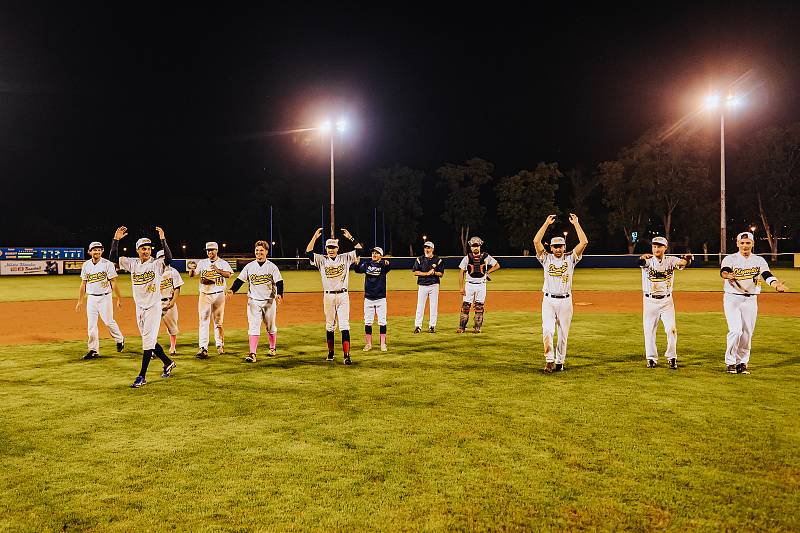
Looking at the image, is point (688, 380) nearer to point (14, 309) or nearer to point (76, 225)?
point (14, 309)

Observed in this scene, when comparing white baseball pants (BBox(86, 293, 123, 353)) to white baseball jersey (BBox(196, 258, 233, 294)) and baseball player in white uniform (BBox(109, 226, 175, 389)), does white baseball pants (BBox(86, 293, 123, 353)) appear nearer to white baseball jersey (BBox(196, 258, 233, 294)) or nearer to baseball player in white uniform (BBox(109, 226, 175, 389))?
white baseball jersey (BBox(196, 258, 233, 294))

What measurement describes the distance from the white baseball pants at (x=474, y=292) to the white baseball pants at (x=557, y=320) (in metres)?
4.09

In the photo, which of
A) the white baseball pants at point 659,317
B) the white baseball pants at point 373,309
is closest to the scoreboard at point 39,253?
the white baseball pants at point 373,309

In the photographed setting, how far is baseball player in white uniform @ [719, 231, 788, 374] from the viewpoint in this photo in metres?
9.00

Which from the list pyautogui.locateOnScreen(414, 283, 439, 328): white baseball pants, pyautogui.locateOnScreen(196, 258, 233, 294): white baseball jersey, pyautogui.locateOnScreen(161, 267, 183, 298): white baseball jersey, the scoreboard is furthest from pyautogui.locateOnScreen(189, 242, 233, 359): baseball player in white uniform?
the scoreboard

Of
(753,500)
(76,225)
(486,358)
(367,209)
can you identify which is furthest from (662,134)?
(76,225)

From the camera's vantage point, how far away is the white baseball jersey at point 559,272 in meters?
9.09

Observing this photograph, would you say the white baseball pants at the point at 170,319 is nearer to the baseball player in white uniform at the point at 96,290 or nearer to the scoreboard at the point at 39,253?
the baseball player in white uniform at the point at 96,290

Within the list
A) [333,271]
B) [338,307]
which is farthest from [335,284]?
[338,307]

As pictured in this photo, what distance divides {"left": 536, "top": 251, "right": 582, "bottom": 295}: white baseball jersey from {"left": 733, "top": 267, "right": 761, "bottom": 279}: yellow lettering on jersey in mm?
2414

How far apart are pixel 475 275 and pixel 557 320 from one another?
4144 mm

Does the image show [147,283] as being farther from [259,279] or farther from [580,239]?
[580,239]

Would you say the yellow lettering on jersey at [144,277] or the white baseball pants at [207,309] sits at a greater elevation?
A: the yellow lettering on jersey at [144,277]

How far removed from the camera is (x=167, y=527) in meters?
4.20
